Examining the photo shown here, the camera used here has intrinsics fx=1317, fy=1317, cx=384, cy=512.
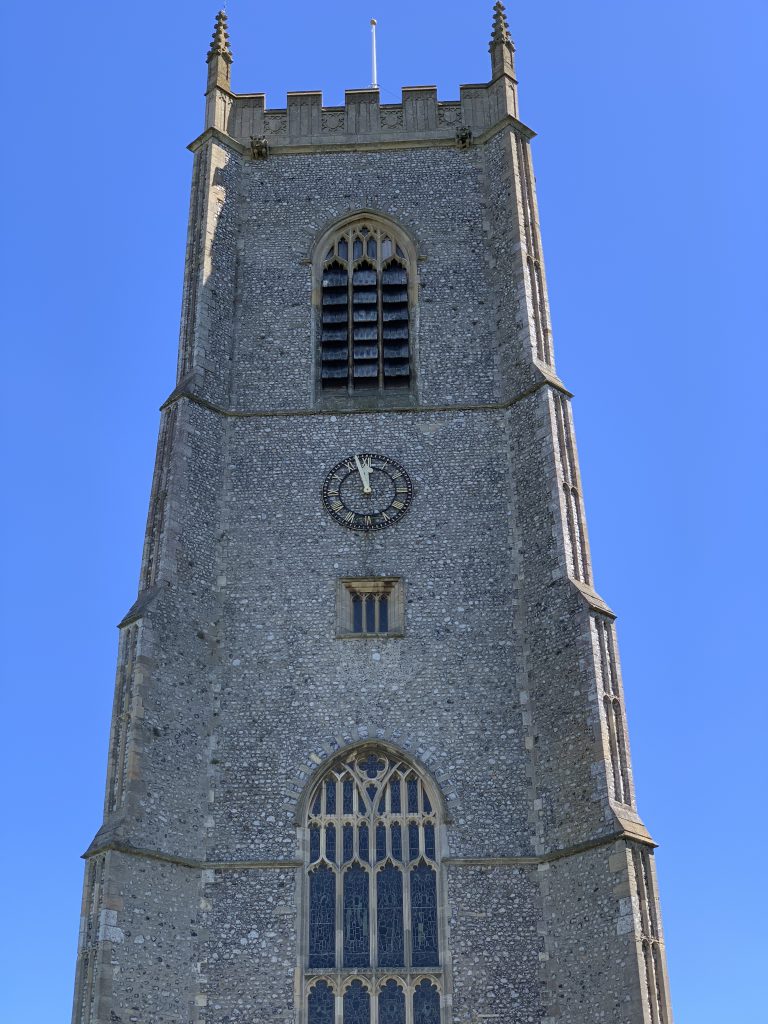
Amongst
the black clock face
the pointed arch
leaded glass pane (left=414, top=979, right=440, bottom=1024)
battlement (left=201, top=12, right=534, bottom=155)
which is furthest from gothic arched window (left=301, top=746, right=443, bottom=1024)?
battlement (left=201, top=12, right=534, bottom=155)

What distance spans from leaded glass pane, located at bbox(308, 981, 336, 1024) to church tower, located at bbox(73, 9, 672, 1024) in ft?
0.20

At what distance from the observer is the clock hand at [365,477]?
21.9 m

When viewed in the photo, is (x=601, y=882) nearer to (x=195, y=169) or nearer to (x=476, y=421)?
(x=476, y=421)

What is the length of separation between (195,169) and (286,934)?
14834mm

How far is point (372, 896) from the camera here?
18.7m

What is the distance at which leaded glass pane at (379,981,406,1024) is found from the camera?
17.9 metres

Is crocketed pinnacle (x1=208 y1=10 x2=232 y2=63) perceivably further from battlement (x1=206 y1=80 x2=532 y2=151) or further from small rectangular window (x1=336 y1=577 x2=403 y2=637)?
small rectangular window (x1=336 y1=577 x2=403 y2=637)

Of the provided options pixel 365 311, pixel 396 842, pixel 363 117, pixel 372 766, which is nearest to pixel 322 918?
pixel 396 842

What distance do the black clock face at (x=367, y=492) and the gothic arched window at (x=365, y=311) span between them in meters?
1.92

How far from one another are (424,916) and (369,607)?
4.92 meters

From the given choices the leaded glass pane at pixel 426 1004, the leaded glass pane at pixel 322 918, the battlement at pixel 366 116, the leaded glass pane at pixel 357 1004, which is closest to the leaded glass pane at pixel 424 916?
the leaded glass pane at pixel 426 1004

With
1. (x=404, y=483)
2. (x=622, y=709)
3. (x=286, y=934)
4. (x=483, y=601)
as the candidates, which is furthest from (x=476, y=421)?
(x=286, y=934)

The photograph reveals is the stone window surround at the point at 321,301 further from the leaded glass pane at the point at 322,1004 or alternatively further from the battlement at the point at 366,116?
the leaded glass pane at the point at 322,1004

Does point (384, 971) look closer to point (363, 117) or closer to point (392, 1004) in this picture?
point (392, 1004)
